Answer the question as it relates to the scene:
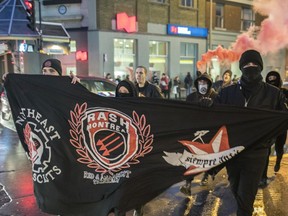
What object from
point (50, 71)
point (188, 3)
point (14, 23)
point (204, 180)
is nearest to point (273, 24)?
point (204, 180)

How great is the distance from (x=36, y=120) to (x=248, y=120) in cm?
219

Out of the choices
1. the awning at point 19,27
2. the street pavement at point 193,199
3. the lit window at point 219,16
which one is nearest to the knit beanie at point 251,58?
the street pavement at point 193,199

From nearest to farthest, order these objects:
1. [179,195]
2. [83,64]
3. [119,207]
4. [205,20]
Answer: [119,207]
[179,195]
[83,64]
[205,20]

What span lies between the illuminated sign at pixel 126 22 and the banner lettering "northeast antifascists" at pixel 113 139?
17634 mm

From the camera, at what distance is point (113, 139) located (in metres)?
3.80

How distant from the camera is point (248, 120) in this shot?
391cm

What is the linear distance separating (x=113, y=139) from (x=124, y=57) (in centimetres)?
1830

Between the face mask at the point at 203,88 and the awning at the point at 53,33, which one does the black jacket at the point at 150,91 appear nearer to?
the face mask at the point at 203,88

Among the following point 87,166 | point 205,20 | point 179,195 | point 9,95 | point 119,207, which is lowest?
point 179,195

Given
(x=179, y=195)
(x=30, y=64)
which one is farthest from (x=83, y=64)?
(x=179, y=195)

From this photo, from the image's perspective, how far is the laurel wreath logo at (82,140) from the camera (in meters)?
3.75

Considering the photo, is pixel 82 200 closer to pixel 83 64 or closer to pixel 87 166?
pixel 87 166

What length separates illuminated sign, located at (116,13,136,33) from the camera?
68.7 ft

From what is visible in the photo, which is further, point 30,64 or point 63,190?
point 30,64
